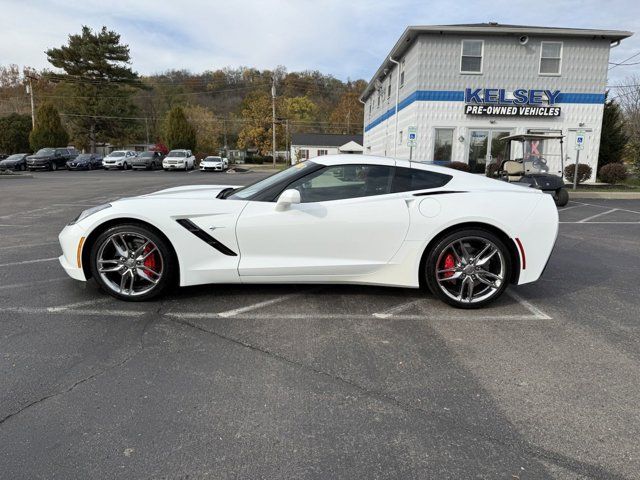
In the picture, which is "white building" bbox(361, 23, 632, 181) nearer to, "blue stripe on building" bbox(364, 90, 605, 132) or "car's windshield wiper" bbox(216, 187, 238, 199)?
"blue stripe on building" bbox(364, 90, 605, 132)

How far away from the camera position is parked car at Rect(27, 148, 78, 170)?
32.9 m

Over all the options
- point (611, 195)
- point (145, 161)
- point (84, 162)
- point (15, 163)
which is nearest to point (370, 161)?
point (611, 195)

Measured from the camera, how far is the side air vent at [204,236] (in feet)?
13.3

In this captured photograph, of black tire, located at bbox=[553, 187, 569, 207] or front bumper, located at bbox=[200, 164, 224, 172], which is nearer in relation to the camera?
black tire, located at bbox=[553, 187, 569, 207]

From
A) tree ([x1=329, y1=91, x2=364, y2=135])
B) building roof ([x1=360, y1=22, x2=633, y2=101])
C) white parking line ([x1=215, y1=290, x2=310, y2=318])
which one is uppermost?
tree ([x1=329, y1=91, x2=364, y2=135])

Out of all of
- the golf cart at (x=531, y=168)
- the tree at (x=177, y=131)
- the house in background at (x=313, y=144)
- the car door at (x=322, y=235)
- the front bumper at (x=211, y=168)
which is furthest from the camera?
the house in background at (x=313, y=144)

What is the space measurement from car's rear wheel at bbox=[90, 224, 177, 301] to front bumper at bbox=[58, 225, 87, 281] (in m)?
0.11

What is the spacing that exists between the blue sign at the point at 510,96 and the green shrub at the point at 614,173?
3697 millimetres

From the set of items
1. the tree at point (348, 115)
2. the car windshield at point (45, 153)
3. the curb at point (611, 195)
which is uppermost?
the tree at point (348, 115)

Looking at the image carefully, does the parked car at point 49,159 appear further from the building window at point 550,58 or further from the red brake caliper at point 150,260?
the red brake caliper at point 150,260

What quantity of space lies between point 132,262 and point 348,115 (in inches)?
3059

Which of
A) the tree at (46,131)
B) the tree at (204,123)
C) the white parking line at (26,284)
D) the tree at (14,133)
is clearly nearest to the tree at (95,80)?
the tree at (14,133)

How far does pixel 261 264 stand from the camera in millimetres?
4102

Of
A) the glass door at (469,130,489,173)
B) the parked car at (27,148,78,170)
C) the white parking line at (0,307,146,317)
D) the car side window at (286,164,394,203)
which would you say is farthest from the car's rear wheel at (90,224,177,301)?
the parked car at (27,148,78,170)
